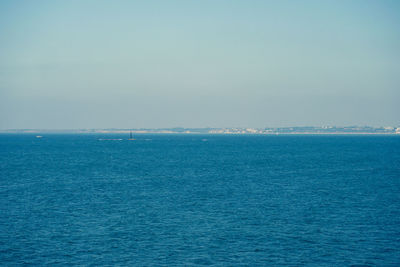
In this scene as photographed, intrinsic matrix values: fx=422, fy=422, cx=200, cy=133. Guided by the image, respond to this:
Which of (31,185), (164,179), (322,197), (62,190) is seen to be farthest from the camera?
(164,179)

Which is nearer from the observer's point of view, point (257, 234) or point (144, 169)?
point (257, 234)

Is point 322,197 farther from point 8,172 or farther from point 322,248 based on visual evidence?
point 8,172

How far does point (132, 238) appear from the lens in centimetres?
3922

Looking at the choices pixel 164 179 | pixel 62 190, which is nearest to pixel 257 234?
pixel 62 190

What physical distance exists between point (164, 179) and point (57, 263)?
4911cm

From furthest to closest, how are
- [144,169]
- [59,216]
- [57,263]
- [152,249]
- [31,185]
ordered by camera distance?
[144,169], [31,185], [59,216], [152,249], [57,263]

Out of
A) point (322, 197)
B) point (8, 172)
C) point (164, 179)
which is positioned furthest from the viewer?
point (8, 172)

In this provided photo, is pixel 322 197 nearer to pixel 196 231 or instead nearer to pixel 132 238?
pixel 196 231

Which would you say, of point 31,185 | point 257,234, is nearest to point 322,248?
point 257,234

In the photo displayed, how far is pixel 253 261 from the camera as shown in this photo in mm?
33406

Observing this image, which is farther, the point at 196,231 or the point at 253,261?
the point at 196,231

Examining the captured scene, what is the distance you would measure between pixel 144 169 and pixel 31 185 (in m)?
34.3

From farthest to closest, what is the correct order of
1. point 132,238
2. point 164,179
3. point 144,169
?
1. point 144,169
2. point 164,179
3. point 132,238

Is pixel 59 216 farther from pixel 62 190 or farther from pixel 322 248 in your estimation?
pixel 322 248
